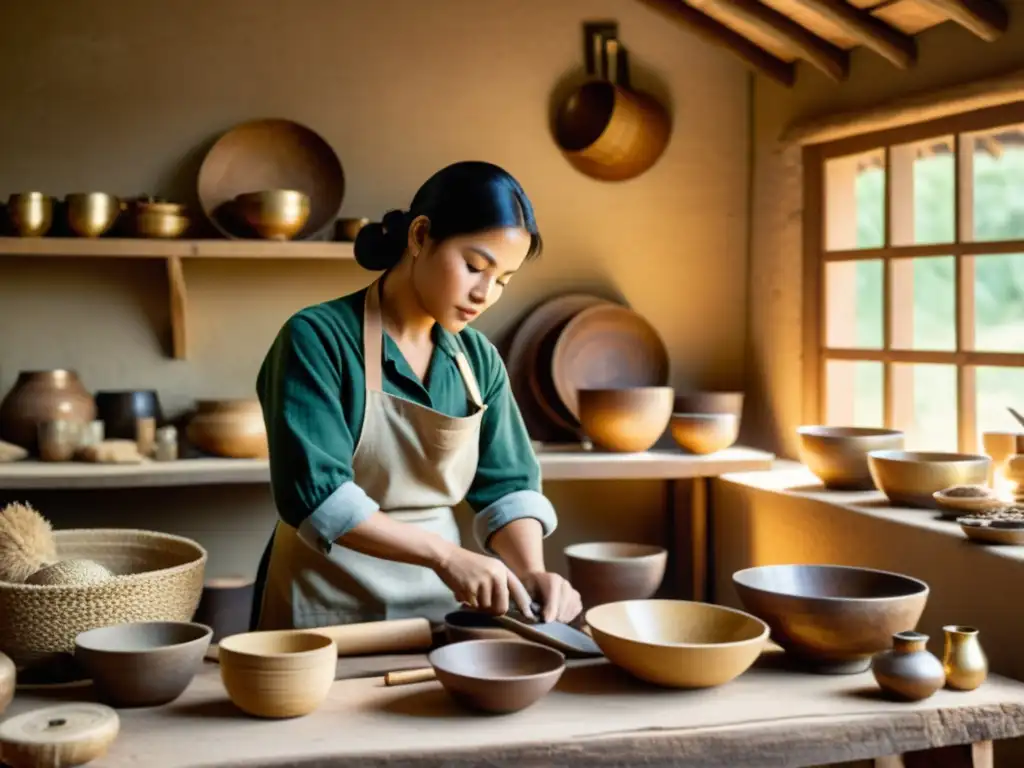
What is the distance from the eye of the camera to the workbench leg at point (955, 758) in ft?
5.43

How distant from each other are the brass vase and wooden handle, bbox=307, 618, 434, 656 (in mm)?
862

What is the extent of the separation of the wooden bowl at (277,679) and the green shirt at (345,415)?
33 centimetres

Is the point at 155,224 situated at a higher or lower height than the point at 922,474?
higher

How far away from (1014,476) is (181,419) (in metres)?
2.68

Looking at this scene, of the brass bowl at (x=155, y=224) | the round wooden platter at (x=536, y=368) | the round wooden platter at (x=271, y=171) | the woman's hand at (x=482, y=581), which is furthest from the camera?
the round wooden platter at (x=536, y=368)

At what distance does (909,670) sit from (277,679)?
93 centimetres

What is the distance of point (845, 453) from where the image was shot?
3.12 metres

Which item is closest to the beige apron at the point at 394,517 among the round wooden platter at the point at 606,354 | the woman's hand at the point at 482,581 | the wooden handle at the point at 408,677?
the woman's hand at the point at 482,581

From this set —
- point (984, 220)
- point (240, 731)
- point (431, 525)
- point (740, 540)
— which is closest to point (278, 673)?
point (240, 731)

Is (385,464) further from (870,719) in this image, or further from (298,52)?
(298,52)

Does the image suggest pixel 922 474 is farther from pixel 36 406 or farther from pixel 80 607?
pixel 36 406

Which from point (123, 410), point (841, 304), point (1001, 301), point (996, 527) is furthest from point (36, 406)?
point (1001, 301)

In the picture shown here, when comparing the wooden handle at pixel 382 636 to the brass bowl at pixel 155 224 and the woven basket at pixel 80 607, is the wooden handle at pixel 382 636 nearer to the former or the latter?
the woven basket at pixel 80 607

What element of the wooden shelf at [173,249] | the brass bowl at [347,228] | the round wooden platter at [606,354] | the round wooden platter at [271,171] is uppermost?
the round wooden platter at [271,171]
